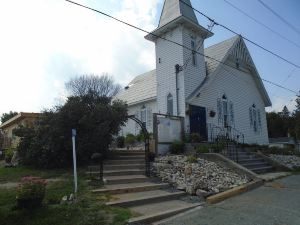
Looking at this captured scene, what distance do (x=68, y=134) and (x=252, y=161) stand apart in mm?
9417

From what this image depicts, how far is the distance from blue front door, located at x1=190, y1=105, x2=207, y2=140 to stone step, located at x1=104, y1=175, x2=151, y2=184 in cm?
814

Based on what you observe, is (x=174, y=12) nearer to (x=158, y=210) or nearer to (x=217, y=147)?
(x=217, y=147)

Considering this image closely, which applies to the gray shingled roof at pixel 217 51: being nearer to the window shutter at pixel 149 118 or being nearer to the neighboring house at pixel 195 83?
the neighboring house at pixel 195 83

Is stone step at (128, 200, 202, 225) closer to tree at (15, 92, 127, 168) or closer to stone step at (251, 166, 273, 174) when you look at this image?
tree at (15, 92, 127, 168)

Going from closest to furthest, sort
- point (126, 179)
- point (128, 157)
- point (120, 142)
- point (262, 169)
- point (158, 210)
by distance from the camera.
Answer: point (158, 210) < point (126, 179) < point (128, 157) < point (262, 169) < point (120, 142)

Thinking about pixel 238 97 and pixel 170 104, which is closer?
pixel 170 104

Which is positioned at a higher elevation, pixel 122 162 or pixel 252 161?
pixel 122 162

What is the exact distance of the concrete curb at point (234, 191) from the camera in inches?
358

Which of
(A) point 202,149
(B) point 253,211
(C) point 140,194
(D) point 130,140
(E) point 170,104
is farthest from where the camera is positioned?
(D) point 130,140

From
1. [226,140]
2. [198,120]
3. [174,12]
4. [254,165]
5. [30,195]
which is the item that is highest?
[174,12]

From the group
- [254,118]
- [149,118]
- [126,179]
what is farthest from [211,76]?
[126,179]

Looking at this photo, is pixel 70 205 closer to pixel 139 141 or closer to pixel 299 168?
pixel 139 141

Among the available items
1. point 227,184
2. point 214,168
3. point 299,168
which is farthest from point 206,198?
point 299,168

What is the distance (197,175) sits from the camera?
36.3 ft
